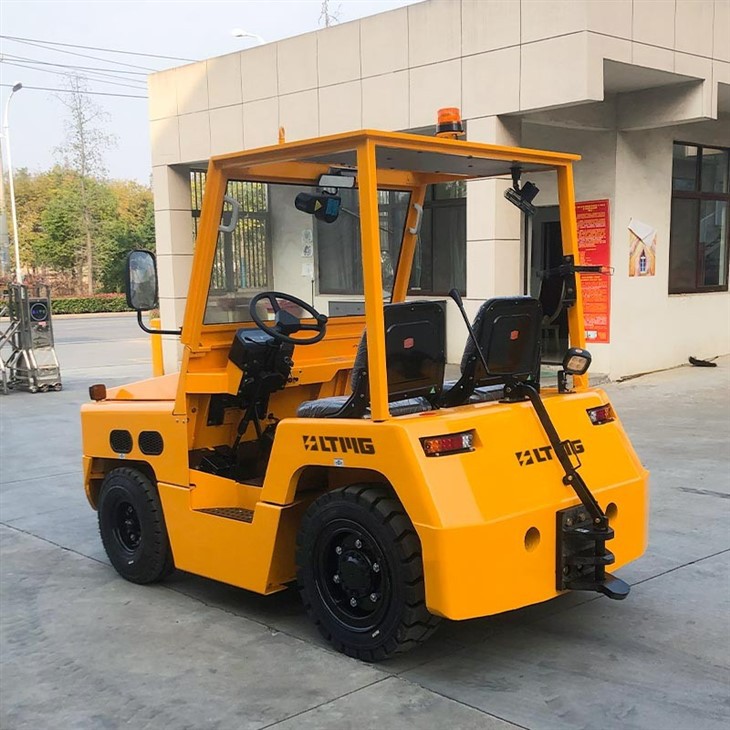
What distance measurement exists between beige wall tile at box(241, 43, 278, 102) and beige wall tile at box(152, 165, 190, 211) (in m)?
2.36

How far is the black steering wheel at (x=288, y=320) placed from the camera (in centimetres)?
455

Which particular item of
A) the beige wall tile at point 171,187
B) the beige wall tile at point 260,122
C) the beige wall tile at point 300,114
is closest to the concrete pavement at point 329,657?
the beige wall tile at point 300,114

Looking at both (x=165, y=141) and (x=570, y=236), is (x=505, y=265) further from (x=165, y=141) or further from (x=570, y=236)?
(x=165, y=141)

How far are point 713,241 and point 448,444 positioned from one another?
12.5m

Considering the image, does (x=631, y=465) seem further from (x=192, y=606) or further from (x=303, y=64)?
(x=303, y=64)

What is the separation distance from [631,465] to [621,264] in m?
8.78

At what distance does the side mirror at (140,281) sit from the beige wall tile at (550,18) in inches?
300

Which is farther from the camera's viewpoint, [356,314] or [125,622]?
[356,314]

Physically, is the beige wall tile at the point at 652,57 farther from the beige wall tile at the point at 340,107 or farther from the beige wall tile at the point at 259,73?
the beige wall tile at the point at 259,73

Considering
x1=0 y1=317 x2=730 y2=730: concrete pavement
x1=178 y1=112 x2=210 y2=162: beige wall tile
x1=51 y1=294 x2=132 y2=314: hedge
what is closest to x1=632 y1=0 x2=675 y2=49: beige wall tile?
x1=0 y1=317 x2=730 y2=730: concrete pavement

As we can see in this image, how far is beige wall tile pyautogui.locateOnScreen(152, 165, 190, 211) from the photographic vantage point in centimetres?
1622

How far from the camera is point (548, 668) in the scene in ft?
12.6

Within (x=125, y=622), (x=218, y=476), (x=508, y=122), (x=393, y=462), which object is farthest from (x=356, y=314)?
(x=508, y=122)

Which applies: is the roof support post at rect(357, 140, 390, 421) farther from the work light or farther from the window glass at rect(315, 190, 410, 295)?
the work light
